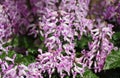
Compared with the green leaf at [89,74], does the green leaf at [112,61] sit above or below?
above

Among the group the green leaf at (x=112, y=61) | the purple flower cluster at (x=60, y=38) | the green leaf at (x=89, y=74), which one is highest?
the purple flower cluster at (x=60, y=38)

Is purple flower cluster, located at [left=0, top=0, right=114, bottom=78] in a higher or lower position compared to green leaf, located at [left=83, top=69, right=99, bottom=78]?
higher

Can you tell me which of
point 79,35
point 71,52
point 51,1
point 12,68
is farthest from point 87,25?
point 12,68

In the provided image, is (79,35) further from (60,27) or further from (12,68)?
(12,68)

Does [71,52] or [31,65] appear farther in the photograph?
[71,52]

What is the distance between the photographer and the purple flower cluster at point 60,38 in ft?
10.3

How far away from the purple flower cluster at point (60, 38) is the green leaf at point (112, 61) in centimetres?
4

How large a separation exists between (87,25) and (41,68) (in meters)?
0.72

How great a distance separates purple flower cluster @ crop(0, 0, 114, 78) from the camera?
314cm

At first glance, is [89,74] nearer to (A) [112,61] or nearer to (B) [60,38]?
(A) [112,61]

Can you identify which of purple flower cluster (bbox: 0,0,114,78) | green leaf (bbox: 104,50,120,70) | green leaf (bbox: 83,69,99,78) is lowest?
green leaf (bbox: 83,69,99,78)

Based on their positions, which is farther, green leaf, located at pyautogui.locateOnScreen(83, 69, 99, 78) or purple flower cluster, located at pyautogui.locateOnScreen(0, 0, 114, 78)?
green leaf, located at pyautogui.locateOnScreen(83, 69, 99, 78)

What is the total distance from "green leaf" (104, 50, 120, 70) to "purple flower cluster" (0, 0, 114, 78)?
0.04m

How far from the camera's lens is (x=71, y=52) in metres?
3.45
